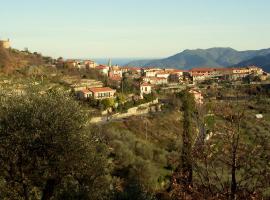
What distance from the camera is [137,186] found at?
1569 centimetres

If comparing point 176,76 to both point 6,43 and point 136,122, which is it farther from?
point 136,122

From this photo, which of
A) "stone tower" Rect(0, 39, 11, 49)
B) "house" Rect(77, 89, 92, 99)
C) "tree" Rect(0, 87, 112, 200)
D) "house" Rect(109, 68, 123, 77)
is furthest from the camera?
"house" Rect(109, 68, 123, 77)

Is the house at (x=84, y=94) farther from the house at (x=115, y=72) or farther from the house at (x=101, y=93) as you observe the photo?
the house at (x=115, y=72)

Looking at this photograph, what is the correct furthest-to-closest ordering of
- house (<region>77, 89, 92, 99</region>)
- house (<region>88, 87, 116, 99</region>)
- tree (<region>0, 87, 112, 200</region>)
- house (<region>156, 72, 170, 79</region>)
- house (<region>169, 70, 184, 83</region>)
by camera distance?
house (<region>156, 72, 170, 79</region>)
house (<region>169, 70, 184, 83</region>)
house (<region>88, 87, 116, 99</region>)
house (<region>77, 89, 92, 99</region>)
tree (<region>0, 87, 112, 200</region>)

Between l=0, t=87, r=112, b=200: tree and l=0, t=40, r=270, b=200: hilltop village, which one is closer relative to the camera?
Result: l=0, t=40, r=270, b=200: hilltop village

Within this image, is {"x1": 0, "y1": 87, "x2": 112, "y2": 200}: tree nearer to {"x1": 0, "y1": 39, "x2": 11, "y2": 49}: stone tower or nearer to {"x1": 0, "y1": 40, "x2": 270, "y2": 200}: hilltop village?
{"x1": 0, "y1": 40, "x2": 270, "y2": 200}: hilltop village

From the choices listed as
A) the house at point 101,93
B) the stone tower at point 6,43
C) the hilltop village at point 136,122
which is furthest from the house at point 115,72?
the house at point 101,93

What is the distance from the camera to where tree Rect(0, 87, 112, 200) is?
15.7 meters

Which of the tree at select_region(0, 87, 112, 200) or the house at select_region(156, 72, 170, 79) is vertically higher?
the tree at select_region(0, 87, 112, 200)

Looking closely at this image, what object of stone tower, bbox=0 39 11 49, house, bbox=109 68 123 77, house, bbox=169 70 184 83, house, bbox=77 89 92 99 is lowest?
house, bbox=169 70 184 83

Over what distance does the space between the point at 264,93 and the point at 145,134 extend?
1946 inches

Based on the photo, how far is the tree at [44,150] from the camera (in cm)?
1570

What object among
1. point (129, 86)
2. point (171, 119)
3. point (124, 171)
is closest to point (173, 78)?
point (129, 86)

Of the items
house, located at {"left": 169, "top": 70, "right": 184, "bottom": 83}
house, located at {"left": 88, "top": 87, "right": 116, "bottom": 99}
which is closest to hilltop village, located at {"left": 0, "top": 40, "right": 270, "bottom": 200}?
house, located at {"left": 88, "top": 87, "right": 116, "bottom": 99}
